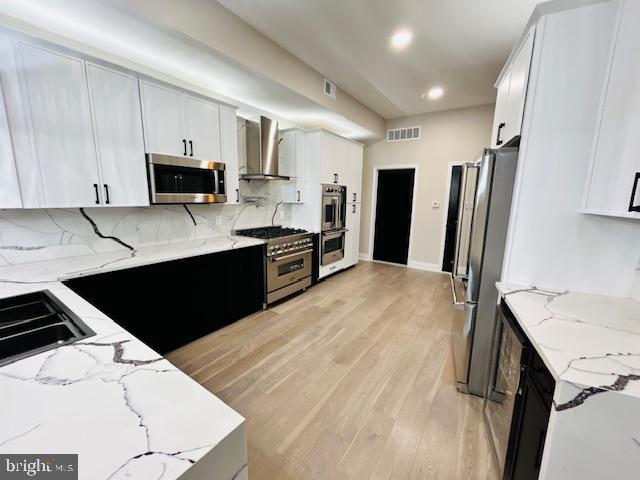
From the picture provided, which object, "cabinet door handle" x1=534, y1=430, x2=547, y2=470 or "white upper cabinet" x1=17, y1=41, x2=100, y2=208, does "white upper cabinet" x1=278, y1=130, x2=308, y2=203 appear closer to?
"white upper cabinet" x1=17, y1=41, x2=100, y2=208

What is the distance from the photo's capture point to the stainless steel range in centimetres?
333

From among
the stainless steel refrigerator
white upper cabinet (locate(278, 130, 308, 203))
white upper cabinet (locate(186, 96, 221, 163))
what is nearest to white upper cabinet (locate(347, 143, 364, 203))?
white upper cabinet (locate(278, 130, 308, 203))

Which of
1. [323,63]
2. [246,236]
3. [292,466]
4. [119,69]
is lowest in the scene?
[292,466]

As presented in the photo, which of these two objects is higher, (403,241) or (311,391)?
(403,241)

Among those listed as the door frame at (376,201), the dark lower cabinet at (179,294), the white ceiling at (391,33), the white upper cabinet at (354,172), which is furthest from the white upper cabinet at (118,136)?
the door frame at (376,201)

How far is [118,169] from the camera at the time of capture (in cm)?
219

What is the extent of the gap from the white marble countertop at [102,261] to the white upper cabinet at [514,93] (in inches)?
101

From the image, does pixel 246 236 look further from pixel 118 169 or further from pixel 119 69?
pixel 119 69

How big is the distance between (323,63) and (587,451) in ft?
11.8

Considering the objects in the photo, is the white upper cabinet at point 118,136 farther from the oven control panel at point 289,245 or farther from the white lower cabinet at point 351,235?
the white lower cabinet at point 351,235

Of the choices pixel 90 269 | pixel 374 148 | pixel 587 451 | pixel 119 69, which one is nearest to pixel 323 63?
pixel 119 69

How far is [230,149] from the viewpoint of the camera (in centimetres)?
300

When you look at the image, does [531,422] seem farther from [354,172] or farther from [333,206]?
[354,172]

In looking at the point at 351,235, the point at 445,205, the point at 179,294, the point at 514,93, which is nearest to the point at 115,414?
the point at 179,294
